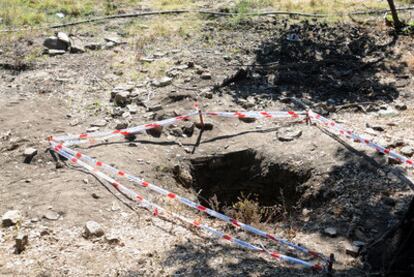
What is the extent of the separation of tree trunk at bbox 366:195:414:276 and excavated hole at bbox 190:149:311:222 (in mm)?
1944

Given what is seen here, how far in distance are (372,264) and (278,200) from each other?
209 centimetres

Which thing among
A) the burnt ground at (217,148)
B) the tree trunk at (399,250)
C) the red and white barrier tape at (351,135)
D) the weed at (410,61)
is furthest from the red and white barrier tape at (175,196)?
the weed at (410,61)

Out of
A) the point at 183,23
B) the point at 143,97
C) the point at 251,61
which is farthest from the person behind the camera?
the point at 183,23

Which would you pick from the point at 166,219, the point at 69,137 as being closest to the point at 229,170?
the point at 166,219

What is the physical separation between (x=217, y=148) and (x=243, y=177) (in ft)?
1.76

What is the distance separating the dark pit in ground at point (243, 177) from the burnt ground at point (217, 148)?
0.05 ft

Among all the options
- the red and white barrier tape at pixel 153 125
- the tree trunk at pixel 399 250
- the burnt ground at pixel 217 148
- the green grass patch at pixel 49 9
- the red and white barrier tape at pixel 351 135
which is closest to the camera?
the tree trunk at pixel 399 250

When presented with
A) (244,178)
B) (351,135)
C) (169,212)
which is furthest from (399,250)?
(244,178)

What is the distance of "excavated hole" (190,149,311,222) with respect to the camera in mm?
6781

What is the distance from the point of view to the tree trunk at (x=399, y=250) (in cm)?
446

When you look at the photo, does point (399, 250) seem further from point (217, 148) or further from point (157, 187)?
point (217, 148)

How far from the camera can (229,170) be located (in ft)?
23.7

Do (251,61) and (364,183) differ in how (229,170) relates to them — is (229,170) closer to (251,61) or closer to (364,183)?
(364,183)

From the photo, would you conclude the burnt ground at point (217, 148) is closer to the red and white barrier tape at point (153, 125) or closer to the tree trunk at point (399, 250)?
the red and white barrier tape at point (153, 125)
